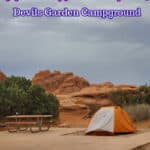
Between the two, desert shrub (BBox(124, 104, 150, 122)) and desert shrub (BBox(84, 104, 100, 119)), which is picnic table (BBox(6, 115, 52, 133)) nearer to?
desert shrub (BBox(124, 104, 150, 122))

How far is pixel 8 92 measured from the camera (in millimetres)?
31219

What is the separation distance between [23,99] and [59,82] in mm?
41828

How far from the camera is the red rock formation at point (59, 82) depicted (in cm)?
6912

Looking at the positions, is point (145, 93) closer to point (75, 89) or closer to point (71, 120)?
point (71, 120)

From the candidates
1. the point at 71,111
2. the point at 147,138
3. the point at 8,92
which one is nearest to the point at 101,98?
the point at 71,111

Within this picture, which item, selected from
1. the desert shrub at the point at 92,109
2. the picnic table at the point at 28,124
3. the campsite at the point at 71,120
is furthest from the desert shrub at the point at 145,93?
the picnic table at the point at 28,124

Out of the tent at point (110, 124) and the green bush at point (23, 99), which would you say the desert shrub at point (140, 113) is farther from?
the tent at point (110, 124)

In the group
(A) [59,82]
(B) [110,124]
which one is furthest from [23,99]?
(A) [59,82]

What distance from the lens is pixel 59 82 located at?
242 ft

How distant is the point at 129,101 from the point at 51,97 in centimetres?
760

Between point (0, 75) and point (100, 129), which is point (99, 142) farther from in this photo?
point (0, 75)

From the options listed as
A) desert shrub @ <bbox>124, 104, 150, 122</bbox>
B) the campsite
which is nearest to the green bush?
the campsite

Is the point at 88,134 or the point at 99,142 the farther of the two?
the point at 88,134

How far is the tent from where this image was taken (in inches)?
791
